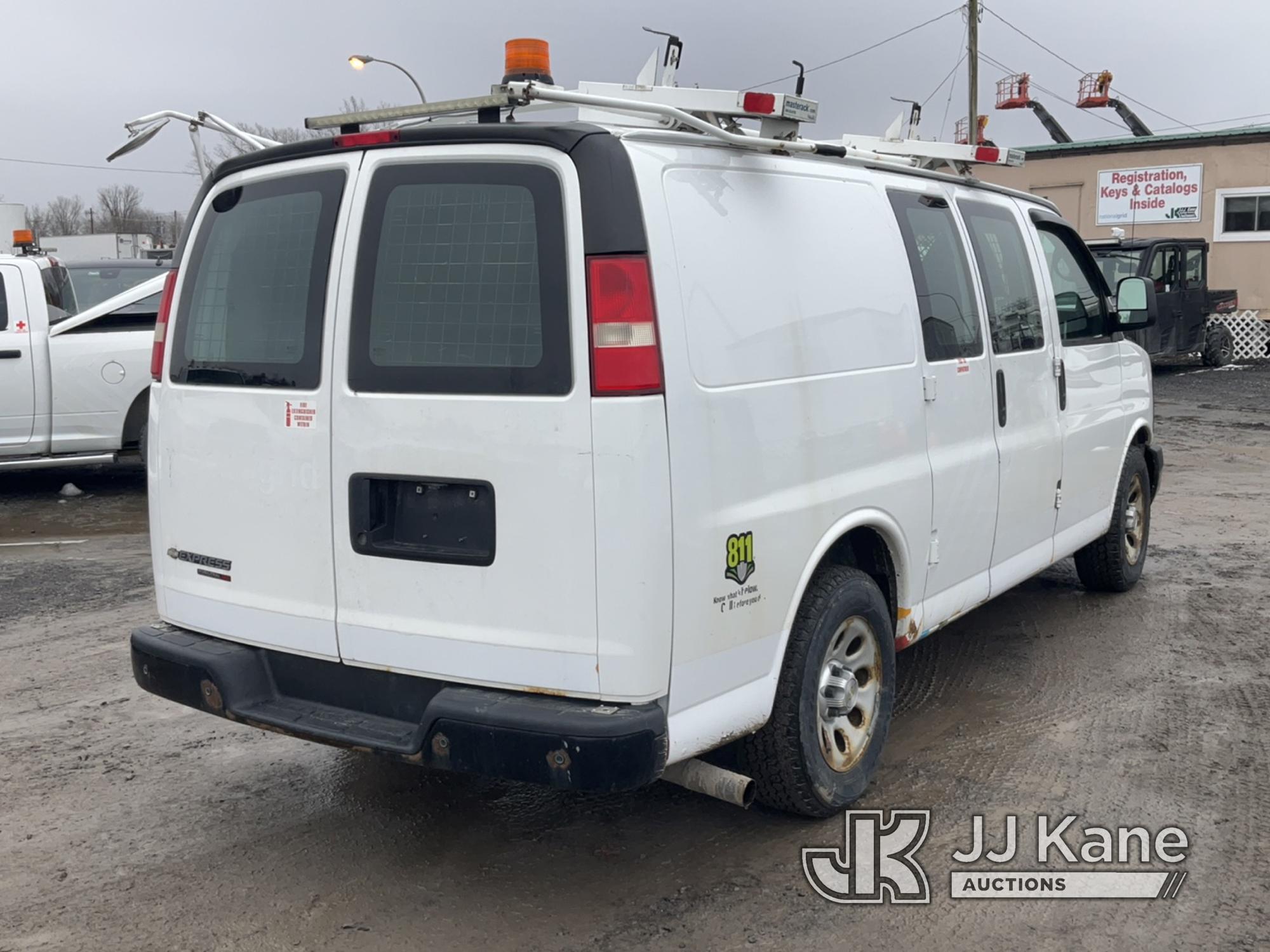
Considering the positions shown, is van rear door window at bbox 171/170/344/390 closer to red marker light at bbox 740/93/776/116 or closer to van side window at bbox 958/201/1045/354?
red marker light at bbox 740/93/776/116

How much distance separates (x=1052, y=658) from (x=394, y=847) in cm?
332

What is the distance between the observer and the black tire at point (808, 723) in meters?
3.77

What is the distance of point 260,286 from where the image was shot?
12.4 ft

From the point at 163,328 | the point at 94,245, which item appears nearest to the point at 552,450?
the point at 163,328

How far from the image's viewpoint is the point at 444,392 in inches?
131

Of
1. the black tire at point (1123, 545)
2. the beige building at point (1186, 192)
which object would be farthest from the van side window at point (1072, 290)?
the beige building at point (1186, 192)

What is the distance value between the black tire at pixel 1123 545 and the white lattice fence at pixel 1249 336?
1992cm

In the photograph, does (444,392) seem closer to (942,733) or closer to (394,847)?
(394,847)

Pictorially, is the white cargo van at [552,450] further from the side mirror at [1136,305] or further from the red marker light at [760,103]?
the side mirror at [1136,305]

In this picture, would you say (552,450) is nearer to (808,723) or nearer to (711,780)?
(711,780)

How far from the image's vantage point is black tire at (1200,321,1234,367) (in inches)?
895

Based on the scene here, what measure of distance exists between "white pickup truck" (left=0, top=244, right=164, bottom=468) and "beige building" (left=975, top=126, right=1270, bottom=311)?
19.1 meters

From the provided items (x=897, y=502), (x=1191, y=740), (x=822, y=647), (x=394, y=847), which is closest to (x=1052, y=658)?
(x=1191, y=740)

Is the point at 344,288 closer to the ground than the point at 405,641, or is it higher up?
higher up
